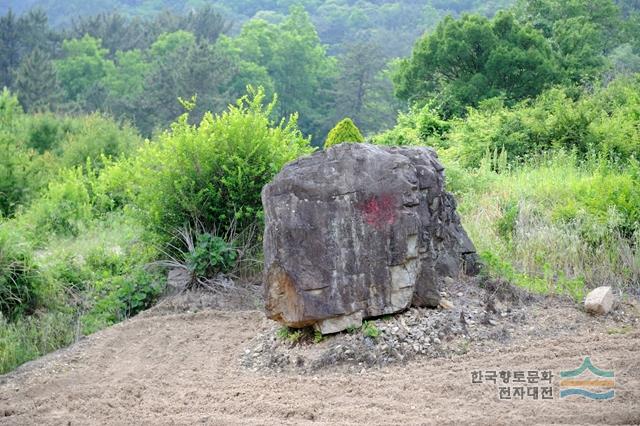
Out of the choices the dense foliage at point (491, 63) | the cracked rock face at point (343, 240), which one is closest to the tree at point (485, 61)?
the dense foliage at point (491, 63)

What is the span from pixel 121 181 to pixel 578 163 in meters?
7.81

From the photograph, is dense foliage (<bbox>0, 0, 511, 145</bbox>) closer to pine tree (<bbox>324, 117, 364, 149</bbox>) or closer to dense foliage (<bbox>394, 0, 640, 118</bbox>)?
dense foliage (<bbox>394, 0, 640, 118</bbox>)

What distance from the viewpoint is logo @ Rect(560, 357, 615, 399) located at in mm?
5754

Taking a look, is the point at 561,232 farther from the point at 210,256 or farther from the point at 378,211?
the point at 210,256

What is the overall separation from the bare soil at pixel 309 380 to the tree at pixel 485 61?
16.2 meters

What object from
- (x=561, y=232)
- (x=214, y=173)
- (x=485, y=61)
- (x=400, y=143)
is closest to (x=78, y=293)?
(x=214, y=173)

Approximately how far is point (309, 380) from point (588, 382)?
212 centimetres

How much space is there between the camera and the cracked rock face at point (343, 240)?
23.2ft

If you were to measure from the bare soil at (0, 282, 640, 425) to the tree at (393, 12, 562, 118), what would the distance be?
1618 cm

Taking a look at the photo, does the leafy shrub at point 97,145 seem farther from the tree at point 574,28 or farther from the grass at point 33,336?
the tree at point 574,28

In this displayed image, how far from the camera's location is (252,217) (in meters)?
10.1

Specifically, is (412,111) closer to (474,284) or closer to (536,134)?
(536,134)

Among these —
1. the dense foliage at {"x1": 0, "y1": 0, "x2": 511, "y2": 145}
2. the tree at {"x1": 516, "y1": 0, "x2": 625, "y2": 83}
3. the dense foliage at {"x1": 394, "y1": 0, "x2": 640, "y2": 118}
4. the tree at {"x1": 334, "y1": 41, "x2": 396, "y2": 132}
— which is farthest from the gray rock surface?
the tree at {"x1": 334, "y1": 41, "x2": 396, "y2": 132}

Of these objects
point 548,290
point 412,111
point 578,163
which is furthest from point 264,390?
point 412,111
